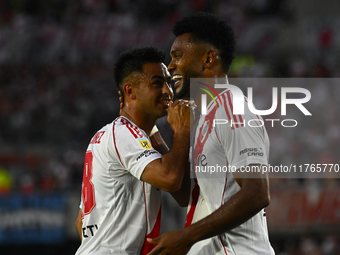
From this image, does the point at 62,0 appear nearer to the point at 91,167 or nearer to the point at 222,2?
the point at 222,2

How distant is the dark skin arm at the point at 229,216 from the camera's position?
2.55m

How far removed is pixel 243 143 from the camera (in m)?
2.64

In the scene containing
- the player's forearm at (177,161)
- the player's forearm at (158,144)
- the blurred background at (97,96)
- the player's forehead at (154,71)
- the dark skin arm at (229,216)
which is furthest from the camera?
the blurred background at (97,96)

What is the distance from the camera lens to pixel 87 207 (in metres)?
3.36

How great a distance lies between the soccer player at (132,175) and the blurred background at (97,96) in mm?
5615

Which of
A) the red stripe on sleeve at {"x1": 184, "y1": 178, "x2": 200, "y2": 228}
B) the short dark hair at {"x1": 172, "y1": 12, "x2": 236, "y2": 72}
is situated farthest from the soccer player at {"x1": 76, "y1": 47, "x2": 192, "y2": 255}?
the short dark hair at {"x1": 172, "y1": 12, "x2": 236, "y2": 72}

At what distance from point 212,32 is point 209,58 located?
22cm

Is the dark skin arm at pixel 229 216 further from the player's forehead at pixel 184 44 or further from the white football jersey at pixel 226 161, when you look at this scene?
the player's forehead at pixel 184 44

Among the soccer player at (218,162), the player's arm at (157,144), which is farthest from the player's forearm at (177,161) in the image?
the player's arm at (157,144)

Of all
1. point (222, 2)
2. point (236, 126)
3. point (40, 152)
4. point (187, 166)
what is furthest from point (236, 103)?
point (222, 2)

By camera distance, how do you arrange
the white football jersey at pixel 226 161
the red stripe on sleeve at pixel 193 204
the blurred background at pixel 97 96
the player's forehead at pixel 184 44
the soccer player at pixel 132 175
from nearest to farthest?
the white football jersey at pixel 226 161, the soccer player at pixel 132 175, the red stripe on sleeve at pixel 193 204, the player's forehead at pixel 184 44, the blurred background at pixel 97 96

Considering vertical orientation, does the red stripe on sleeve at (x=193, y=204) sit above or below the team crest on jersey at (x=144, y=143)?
below

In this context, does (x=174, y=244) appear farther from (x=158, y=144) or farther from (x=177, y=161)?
(x=158, y=144)

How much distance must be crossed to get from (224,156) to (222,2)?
1265 cm
